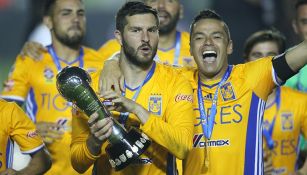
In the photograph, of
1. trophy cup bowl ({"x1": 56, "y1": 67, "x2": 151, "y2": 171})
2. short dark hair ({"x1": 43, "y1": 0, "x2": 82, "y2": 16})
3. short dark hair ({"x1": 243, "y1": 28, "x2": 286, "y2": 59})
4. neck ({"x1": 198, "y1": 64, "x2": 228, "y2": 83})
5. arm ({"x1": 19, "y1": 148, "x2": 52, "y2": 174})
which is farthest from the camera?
short dark hair ({"x1": 43, "y1": 0, "x2": 82, "y2": 16})

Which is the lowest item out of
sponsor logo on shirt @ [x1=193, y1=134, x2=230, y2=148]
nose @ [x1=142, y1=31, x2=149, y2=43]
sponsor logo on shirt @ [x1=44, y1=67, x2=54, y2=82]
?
sponsor logo on shirt @ [x1=193, y1=134, x2=230, y2=148]

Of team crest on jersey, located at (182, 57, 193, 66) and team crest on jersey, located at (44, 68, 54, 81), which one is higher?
team crest on jersey, located at (182, 57, 193, 66)

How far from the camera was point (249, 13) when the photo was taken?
13977 mm

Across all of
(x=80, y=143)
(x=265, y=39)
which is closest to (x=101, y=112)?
(x=80, y=143)

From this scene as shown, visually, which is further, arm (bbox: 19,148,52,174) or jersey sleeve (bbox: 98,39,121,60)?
jersey sleeve (bbox: 98,39,121,60)

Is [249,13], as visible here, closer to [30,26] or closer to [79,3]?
[30,26]

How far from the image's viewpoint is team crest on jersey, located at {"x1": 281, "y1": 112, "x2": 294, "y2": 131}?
840 centimetres

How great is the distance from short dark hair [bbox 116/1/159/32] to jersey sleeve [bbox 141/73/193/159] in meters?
0.65

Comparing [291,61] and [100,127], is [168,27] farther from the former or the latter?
[100,127]

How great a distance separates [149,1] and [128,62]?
199 centimetres

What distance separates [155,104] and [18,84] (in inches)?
90.4

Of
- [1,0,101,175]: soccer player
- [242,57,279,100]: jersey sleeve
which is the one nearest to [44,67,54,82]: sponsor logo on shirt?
[1,0,101,175]: soccer player

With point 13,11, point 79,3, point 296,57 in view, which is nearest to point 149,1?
point 79,3

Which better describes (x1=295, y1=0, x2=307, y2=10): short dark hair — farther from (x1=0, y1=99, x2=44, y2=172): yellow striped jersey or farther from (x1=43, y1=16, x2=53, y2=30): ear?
(x1=0, y1=99, x2=44, y2=172): yellow striped jersey
